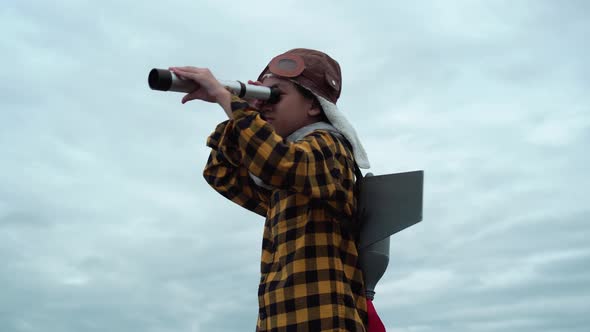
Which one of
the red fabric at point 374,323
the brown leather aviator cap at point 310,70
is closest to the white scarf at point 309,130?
the brown leather aviator cap at point 310,70

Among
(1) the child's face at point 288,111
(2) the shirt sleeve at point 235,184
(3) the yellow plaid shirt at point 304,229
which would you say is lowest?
(3) the yellow plaid shirt at point 304,229

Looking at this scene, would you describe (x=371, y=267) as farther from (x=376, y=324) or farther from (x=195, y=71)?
(x=195, y=71)

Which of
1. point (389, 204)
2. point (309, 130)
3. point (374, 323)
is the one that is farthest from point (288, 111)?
point (374, 323)

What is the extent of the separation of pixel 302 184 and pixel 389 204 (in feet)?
1.50

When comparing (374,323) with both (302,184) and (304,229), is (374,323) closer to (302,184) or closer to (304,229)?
(304,229)

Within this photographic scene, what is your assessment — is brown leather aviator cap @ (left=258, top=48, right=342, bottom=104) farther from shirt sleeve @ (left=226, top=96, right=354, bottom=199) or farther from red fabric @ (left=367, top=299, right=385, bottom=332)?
red fabric @ (left=367, top=299, right=385, bottom=332)

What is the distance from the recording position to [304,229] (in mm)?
2621

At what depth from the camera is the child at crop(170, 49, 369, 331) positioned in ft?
8.11

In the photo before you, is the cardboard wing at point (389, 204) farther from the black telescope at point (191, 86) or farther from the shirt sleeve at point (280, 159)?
the black telescope at point (191, 86)

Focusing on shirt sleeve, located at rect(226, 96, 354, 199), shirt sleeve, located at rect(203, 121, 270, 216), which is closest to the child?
shirt sleeve, located at rect(226, 96, 354, 199)

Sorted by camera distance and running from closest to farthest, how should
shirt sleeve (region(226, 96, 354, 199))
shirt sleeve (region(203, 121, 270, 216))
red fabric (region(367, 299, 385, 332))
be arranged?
shirt sleeve (region(226, 96, 354, 199)) → red fabric (region(367, 299, 385, 332)) → shirt sleeve (region(203, 121, 270, 216))

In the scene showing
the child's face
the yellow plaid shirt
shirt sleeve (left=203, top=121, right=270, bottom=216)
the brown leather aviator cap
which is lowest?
the yellow plaid shirt

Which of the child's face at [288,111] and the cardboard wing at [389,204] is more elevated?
the child's face at [288,111]

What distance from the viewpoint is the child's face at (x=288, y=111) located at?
291 centimetres
